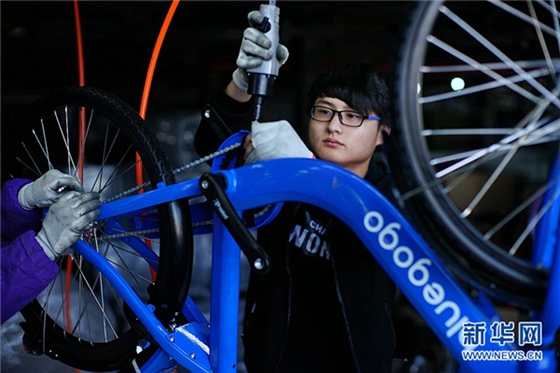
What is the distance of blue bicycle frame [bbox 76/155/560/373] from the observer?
84cm

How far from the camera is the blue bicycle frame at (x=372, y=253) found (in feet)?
2.76

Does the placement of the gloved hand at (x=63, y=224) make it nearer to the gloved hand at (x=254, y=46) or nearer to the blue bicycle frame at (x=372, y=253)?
the blue bicycle frame at (x=372, y=253)

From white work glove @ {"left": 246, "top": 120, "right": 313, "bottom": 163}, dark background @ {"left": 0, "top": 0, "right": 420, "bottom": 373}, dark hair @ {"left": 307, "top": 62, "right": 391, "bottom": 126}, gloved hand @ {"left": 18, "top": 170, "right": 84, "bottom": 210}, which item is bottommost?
gloved hand @ {"left": 18, "top": 170, "right": 84, "bottom": 210}

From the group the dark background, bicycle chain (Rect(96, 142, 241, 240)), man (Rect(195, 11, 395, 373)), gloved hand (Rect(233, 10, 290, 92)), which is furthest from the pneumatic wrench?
the dark background

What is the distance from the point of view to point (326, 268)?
1317 mm

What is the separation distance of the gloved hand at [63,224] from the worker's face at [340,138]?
505mm

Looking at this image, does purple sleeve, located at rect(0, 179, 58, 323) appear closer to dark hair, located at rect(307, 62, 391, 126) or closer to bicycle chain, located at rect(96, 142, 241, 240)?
bicycle chain, located at rect(96, 142, 241, 240)

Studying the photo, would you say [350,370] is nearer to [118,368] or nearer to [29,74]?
[118,368]

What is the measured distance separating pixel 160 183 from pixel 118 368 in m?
0.47

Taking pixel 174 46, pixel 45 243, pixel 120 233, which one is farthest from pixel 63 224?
pixel 174 46

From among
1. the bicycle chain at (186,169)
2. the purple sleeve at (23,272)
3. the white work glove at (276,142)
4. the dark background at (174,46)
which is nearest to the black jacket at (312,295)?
the bicycle chain at (186,169)

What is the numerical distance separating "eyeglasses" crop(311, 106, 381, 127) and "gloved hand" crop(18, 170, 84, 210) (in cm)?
55

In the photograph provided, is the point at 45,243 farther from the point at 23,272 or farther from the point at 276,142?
the point at 276,142

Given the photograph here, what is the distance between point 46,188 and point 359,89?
698mm
